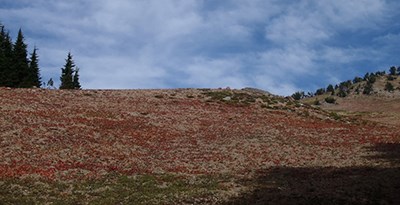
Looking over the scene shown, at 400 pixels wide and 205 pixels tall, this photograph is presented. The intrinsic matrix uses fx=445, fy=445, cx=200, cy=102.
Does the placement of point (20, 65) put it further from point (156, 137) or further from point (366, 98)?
point (366, 98)

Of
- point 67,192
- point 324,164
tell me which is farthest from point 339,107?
point 67,192

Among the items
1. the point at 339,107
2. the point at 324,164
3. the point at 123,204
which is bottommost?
the point at 123,204

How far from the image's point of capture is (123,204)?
24.0m

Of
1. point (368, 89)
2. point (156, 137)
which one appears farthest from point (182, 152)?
point (368, 89)

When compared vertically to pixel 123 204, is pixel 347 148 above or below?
above

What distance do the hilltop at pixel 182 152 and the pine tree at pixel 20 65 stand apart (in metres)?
35.3

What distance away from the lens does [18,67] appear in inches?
4023

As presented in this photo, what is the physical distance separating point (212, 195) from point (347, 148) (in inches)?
897

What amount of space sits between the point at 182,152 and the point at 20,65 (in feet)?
246

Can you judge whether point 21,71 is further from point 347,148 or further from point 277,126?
point 347,148

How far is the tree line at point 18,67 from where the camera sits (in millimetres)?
97562

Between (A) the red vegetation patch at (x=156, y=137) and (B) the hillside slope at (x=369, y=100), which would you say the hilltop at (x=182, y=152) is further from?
(B) the hillside slope at (x=369, y=100)

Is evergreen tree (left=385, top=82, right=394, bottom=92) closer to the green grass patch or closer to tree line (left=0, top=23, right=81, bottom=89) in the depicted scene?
tree line (left=0, top=23, right=81, bottom=89)

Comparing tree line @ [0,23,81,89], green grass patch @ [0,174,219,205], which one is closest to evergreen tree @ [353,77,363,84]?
tree line @ [0,23,81,89]
